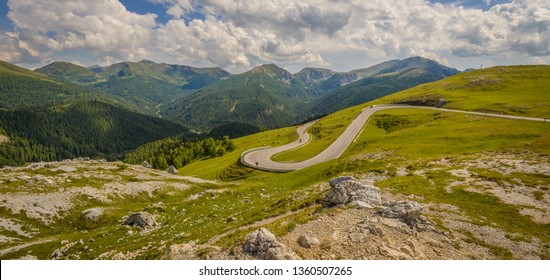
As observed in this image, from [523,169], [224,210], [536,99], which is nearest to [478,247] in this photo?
[523,169]

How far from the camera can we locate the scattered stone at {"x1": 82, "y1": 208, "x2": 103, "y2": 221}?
42.9m

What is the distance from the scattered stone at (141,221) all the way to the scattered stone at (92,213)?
7.27m

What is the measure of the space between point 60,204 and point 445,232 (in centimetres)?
5693

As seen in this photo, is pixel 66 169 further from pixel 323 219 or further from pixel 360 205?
pixel 360 205

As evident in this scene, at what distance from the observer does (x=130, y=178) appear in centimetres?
6228

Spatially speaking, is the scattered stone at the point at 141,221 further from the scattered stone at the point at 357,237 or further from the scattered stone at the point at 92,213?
the scattered stone at the point at 357,237

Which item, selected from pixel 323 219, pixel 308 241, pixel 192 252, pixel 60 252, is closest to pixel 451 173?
pixel 323 219

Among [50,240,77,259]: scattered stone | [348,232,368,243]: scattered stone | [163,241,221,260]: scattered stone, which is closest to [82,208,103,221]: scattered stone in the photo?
[50,240,77,259]: scattered stone

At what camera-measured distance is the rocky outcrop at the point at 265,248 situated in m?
17.5

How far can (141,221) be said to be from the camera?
3919cm

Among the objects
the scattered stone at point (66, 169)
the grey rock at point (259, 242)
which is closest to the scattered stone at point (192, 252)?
the grey rock at point (259, 242)

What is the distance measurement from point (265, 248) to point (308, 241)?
11.1ft

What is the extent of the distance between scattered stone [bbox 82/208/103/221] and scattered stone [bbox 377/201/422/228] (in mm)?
45573

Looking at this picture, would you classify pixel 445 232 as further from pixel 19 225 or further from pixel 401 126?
pixel 401 126
